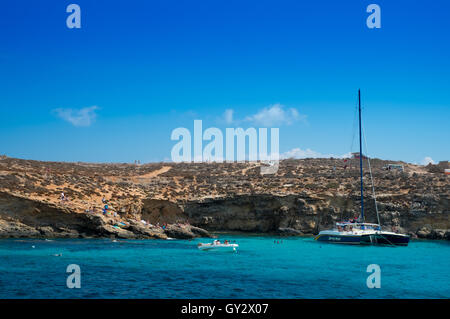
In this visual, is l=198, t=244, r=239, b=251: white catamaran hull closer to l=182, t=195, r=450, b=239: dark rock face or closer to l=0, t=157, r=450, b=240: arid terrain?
l=0, t=157, r=450, b=240: arid terrain

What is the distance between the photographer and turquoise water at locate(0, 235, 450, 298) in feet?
70.2

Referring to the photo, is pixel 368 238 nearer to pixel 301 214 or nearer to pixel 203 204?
pixel 301 214

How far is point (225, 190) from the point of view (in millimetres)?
63750

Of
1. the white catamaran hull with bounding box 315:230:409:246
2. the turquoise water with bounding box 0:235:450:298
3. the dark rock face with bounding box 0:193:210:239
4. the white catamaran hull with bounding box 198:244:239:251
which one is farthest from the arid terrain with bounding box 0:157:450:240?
the white catamaran hull with bounding box 198:244:239:251

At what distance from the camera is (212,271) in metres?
27.7

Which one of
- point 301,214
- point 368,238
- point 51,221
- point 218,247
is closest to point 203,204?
point 301,214

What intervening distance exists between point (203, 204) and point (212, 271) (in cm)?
3233

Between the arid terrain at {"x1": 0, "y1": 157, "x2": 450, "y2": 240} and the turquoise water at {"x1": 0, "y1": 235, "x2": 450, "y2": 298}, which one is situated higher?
the arid terrain at {"x1": 0, "y1": 157, "x2": 450, "y2": 240}

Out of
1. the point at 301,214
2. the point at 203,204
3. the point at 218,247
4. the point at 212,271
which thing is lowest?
the point at 218,247

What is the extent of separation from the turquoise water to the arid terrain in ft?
19.3

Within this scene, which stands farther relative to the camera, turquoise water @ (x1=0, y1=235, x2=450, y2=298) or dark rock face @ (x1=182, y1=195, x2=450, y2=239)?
dark rock face @ (x1=182, y1=195, x2=450, y2=239)
